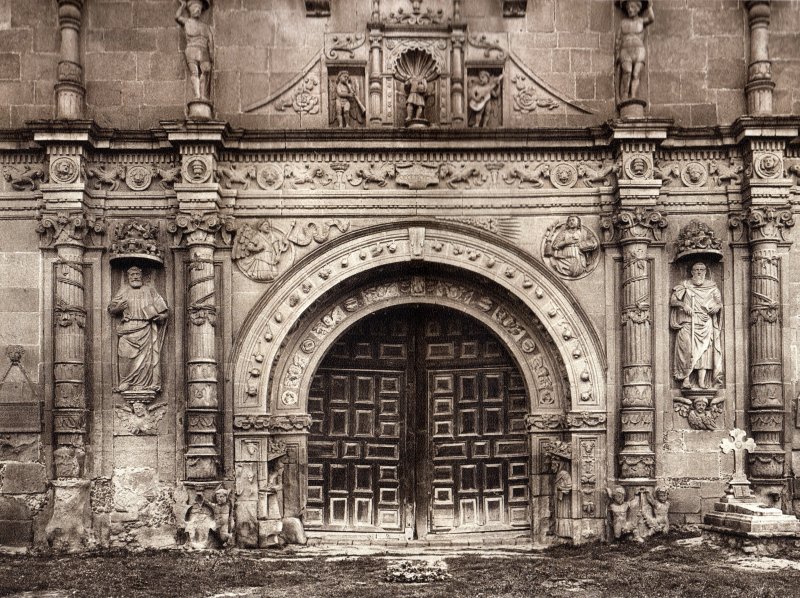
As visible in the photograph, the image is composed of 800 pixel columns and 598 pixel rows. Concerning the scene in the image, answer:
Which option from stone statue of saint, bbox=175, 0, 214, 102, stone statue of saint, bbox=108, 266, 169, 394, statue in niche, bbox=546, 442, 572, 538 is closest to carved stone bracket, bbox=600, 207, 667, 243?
statue in niche, bbox=546, 442, 572, 538

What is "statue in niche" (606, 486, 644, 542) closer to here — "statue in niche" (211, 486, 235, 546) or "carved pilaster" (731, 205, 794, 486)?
"carved pilaster" (731, 205, 794, 486)

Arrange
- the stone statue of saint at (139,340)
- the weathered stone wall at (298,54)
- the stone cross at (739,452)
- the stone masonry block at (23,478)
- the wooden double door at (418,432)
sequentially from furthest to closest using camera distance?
the wooden double door at (418,432) → the weathered stone wall at (298,54) → the stone statue of saint at (139,340) → the stone masonry block at (23,478) → the stone cross at (739,452)

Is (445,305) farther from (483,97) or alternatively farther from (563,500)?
(563,500)

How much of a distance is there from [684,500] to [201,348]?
5.85 meters

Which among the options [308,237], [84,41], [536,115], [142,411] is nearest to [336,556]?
[142,411]

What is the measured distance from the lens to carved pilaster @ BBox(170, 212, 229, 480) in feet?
40.2

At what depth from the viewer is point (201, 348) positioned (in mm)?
12359

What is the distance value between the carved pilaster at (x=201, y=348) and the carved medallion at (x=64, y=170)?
129 cm

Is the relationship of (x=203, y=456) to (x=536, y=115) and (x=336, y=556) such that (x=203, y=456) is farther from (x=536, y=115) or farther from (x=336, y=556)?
(x=536, y=115)

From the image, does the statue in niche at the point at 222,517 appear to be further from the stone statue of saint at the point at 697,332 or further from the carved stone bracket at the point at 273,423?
the stone statue of saint at the point at 697,332

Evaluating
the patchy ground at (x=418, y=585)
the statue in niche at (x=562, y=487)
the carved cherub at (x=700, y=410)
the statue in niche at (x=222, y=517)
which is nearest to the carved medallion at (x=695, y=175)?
the carved cherub at (x=700, y=410)

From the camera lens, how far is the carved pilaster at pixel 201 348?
483 inches

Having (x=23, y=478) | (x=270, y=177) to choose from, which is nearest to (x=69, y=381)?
(x=23, y=478)

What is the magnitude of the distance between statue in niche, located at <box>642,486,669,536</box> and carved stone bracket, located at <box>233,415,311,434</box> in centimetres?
405
